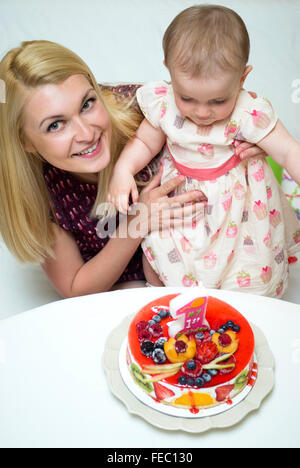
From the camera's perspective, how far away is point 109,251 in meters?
1.42

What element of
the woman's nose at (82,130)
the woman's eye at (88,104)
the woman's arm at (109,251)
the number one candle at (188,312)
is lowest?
the woman's arm at (109,251)

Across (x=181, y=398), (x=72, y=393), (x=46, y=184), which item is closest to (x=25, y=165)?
(x=46, y=184)

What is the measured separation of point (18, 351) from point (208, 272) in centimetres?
56

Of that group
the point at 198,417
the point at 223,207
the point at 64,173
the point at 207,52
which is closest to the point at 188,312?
the point at 198,417

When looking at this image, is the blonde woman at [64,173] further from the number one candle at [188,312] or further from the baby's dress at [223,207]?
the number one candle at [188,312]

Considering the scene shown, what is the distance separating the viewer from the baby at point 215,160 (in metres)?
1.00

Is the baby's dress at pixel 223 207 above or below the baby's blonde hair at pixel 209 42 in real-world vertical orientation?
below

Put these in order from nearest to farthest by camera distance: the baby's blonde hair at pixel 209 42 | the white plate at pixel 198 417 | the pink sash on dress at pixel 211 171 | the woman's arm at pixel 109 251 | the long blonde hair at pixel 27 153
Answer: the white plate at pixel 198 417 → the baby's blonde hair at pixel 209 42 → the long blonde hair at pixel 27 153 → the pink sash on dress at pixel 211 171 → the woman's arm at pixel 109 251

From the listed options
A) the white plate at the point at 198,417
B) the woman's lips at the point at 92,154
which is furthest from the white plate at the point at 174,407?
the woman's lips at the point at 92,154

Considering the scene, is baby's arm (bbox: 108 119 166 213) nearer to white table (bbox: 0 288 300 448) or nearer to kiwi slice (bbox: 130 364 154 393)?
white table (bbox: 0 288 300 448)

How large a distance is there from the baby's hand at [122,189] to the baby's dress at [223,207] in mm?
144

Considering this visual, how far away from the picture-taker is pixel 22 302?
1575 millimetres

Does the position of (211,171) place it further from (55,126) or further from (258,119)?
(55,126)

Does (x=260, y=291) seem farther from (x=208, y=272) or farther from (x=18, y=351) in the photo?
(x=18, y=351)
